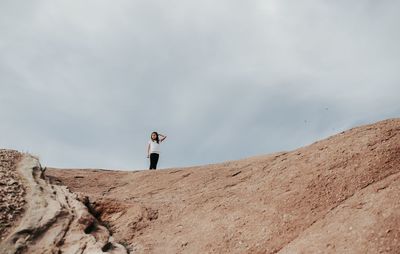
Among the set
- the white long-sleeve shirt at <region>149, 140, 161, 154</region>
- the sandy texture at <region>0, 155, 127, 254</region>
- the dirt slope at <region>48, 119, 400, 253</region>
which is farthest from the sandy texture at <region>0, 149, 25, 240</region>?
the white long-sleeve shirt at <region>149, 140, 161, 154</region>

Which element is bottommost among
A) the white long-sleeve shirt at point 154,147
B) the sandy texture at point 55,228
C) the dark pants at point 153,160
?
the sandy texture at point 55,228

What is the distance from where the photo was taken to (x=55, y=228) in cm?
916

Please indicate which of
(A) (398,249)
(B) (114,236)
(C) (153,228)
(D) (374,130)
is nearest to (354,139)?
(D) (374,130)

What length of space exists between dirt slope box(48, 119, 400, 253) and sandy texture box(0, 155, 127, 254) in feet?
2.20

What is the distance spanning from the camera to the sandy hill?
771 cm

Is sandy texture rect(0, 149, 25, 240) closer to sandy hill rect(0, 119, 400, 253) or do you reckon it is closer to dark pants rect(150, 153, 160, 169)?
sandy hill rect(0, 119, 400, 253)

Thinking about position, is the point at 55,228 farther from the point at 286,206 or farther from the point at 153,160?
the point at 153,160

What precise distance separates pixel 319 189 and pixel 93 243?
4.80 meters

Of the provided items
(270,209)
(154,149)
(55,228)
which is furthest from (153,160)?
(270,209)

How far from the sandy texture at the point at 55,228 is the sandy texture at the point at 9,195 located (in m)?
0.15

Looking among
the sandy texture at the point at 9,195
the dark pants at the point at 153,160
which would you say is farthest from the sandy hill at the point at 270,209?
the dark pants at the point at 153,160

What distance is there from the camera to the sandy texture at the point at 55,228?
8570 millimetres

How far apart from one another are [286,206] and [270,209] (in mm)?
343

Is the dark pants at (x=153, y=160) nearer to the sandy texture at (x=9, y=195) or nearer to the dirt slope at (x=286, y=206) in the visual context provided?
the dirt slope at (x=286, y=206)
